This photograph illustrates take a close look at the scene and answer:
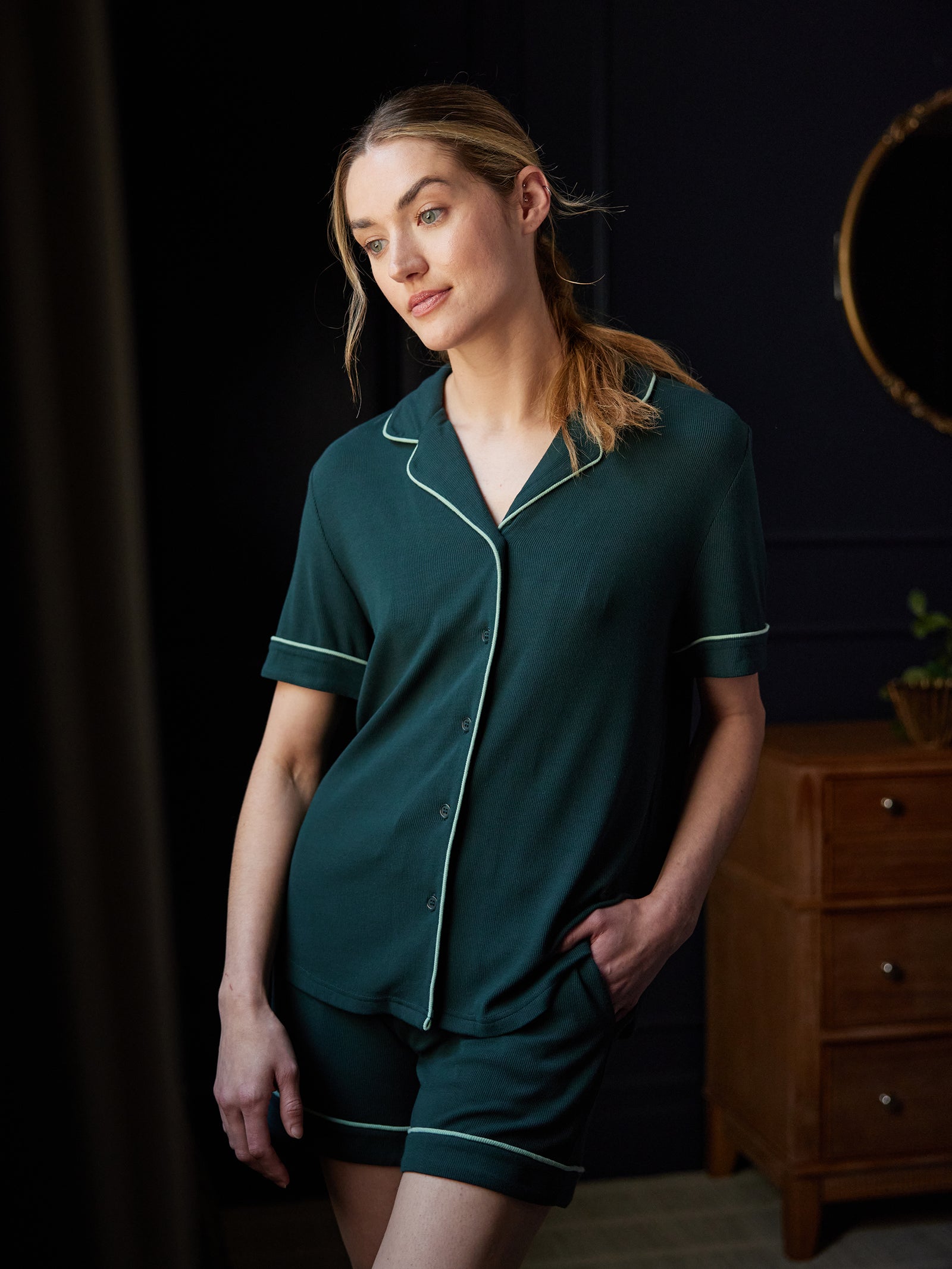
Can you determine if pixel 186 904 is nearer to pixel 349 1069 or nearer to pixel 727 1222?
pixel 349 1069

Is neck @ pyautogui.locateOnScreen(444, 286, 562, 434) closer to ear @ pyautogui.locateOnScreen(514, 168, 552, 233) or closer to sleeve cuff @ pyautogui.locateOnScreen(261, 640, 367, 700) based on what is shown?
ear @ pyautogui.locateOnScreen(514, 168, 552, 233)

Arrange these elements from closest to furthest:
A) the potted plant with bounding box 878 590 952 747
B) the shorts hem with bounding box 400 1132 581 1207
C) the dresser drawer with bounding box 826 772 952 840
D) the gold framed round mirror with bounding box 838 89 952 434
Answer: the shorts hem with bounding box 400 1132 581 1207 < the dresser drawer with bounding box 826 772 952 840 < the potted plant with bounding box 878 590 952 747 < the gold framed round mirror with bounding box 838 89 952 434

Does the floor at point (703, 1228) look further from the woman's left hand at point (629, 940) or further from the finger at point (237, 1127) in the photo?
the woman's left hand at point (629, 940)

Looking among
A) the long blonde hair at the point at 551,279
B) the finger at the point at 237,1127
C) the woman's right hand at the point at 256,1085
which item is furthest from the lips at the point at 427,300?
the finger at the point at 237,1127

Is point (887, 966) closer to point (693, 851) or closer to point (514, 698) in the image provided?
point (693, 851)

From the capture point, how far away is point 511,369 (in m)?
1.32

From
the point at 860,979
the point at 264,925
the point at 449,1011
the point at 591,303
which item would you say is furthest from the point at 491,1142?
the point at 591,303

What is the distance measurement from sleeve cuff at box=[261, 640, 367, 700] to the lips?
1.30 feet

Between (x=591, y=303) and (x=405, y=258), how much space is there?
1.56m

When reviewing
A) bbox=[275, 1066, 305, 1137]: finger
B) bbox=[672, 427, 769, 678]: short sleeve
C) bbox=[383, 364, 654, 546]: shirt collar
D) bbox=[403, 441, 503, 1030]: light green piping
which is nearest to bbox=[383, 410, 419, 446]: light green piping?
bbox=[383, 364, 654, 546]: shirt collar

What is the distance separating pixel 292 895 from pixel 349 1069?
20 cm

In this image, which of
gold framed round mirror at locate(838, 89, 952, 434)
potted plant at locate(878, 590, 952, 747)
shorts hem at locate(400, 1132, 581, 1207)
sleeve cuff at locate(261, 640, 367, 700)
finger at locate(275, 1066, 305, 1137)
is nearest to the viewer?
shorts hem at locate(400, 1132, 581, 1207)

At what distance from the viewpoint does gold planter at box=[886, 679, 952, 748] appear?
2504 mm

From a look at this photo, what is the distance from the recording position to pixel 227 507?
2.24m
